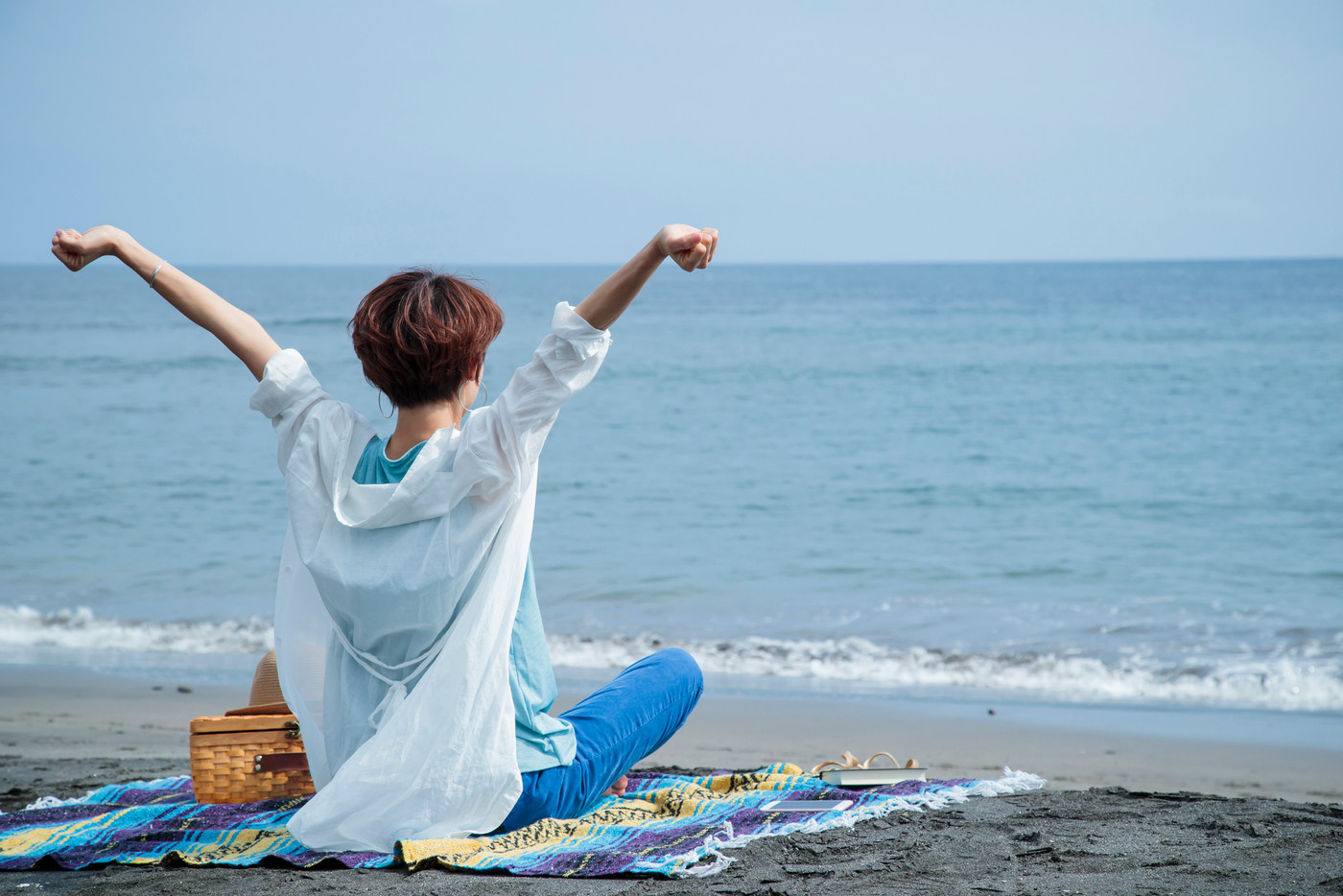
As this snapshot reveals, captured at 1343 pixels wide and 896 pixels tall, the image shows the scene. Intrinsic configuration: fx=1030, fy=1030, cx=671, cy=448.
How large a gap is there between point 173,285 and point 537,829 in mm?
1633

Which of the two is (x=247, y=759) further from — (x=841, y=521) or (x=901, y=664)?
(x=841, y=521)

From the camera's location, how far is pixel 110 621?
7945mm

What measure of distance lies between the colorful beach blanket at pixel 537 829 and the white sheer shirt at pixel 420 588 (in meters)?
0.12

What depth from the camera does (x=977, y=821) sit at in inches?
117

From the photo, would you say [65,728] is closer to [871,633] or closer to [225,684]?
[225,684]

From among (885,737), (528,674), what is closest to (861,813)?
(528,674)

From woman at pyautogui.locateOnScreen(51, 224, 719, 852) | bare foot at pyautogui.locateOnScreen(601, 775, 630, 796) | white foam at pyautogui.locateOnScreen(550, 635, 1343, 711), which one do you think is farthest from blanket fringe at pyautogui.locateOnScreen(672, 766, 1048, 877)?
white foam at pyautogui.locateOnScreen(550, 635, 1343, 711)

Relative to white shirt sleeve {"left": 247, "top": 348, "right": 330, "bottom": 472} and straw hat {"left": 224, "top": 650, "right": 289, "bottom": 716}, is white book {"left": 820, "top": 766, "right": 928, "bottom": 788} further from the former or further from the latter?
white shirt sleeve {"left": 247, "top": 348, "right": 330, "bottom": 472}

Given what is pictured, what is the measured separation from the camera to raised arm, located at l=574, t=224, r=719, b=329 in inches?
84.3

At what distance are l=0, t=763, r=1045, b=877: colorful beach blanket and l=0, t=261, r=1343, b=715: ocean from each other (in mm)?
2918

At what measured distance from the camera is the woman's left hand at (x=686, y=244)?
2.13 m

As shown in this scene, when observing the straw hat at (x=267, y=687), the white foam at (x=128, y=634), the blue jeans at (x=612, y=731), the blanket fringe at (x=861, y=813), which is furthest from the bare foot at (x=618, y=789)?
the white foam at (x=128, y=634)

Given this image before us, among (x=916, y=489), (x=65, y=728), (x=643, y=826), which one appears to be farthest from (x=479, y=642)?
(x=916, y=489)

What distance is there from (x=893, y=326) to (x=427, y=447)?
40.3 m
